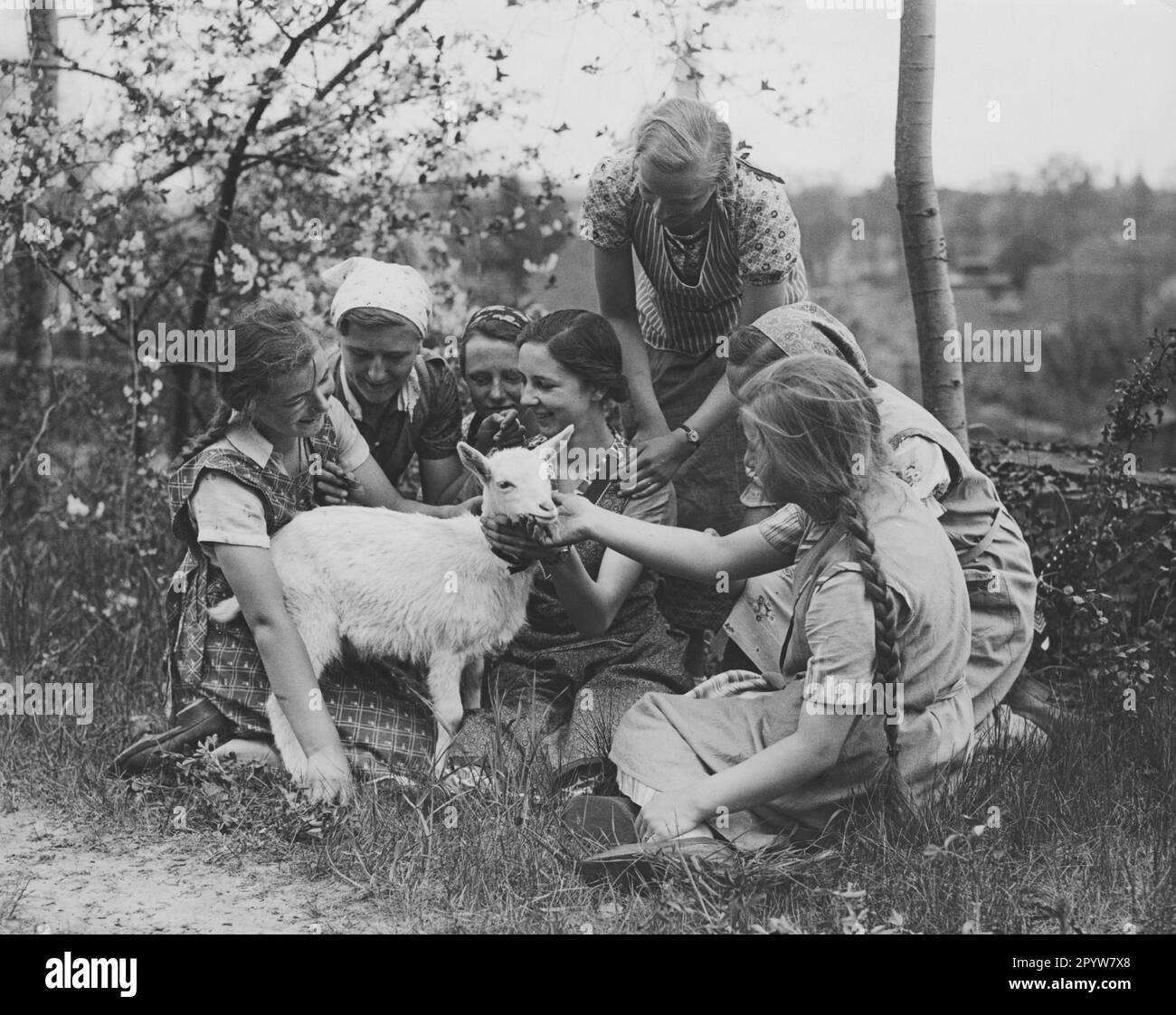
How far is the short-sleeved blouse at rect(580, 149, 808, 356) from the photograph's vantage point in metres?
4.33

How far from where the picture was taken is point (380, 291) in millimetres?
4367

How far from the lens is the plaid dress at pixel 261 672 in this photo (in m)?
4.05

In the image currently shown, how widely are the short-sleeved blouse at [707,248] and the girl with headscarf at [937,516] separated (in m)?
0.36

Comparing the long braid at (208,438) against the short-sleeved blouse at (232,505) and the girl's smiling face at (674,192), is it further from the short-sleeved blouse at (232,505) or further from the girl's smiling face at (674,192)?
the girl's smiling face at (674,192)

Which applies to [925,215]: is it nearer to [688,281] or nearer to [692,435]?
[688,281]

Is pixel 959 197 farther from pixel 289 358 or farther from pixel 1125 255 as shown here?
pixel 289 358

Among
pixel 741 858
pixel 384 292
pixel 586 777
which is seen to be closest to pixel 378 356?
pixel 384 292

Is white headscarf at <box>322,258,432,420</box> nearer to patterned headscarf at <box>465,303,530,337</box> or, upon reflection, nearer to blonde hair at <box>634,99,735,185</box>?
patterned headscarf at <box>465,303,530,337</box>

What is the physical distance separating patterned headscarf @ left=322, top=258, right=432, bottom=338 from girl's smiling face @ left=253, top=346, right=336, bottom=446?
316 millimetres

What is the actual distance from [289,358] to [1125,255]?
8548 mm

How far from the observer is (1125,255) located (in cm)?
1052

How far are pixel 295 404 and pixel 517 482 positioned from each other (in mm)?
845
